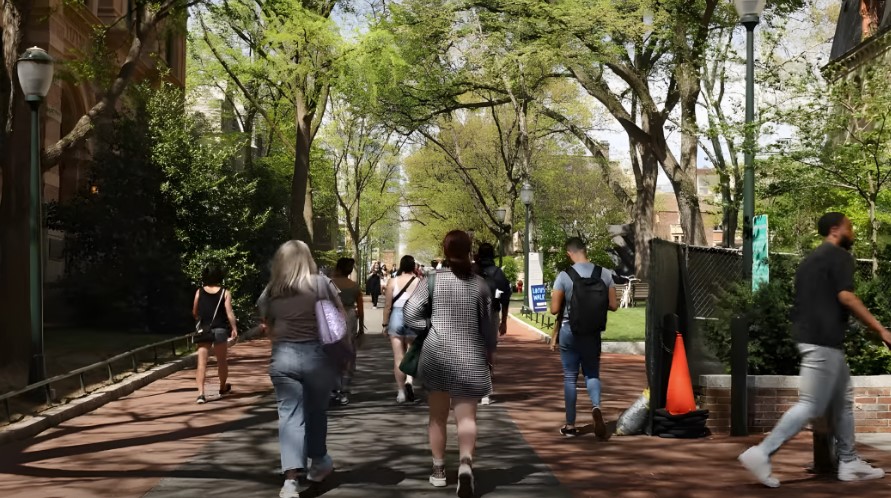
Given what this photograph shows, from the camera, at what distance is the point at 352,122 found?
176 feet

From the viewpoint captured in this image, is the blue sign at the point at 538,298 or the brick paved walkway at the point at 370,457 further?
the blue sign at the point at 538,298

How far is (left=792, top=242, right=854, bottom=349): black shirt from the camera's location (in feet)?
22.4

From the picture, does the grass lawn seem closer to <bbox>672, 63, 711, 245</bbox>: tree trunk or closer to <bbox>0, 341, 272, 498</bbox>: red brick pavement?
<bbox>672, 63, 711, 245</bbox>: tree trunk

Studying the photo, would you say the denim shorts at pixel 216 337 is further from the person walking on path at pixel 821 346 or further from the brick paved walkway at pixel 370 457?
the person walking on path at pixel 821 346

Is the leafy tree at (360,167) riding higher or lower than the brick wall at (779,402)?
higher

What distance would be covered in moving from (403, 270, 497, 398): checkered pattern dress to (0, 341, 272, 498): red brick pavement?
2.13 meters

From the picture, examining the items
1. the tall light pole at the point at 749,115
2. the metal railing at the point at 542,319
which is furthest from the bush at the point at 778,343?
the metal railing at the point at 542,319

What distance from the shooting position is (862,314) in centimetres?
669

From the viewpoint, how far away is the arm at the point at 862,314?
6660 millimetres

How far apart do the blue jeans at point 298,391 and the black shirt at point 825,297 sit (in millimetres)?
3141

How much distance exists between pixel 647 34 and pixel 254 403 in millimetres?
14856

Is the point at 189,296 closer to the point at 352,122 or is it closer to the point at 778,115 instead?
the point at 778,115

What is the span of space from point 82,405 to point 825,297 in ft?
26.4

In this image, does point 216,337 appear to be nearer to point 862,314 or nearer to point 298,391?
point 298,391
